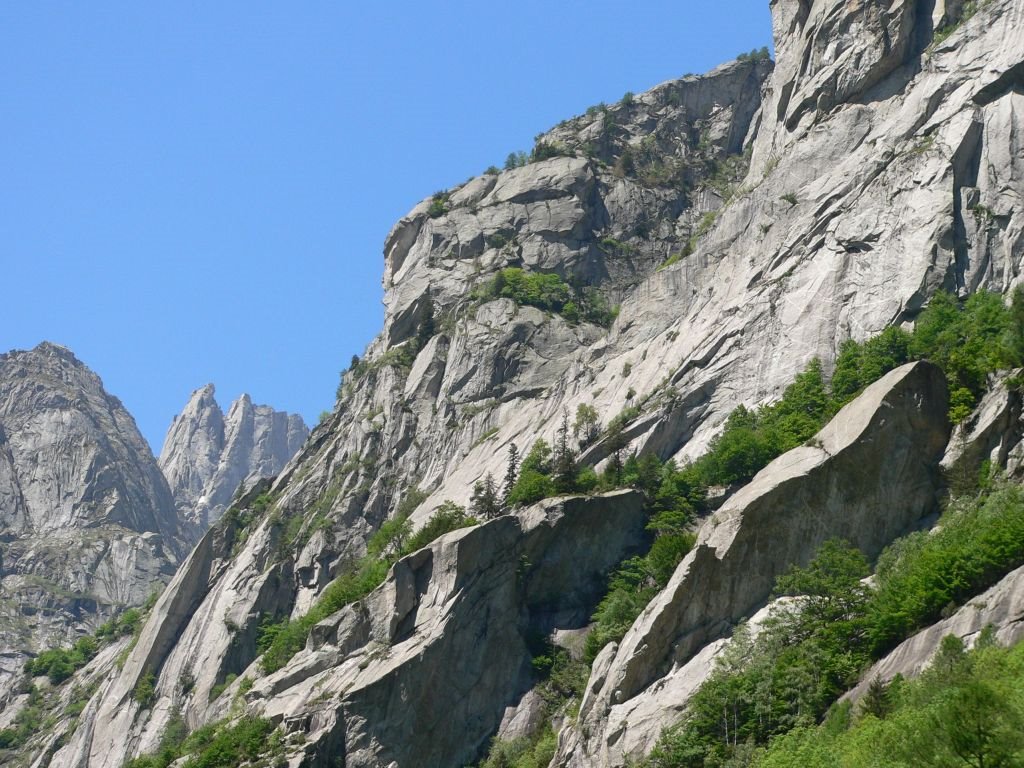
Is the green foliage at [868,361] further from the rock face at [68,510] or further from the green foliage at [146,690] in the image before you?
the rock face at [68,510]

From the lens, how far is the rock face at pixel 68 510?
140 m

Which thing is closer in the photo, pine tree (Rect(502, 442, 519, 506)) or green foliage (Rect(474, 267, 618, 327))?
pine tree (Rect(502, 442, 519, 506))

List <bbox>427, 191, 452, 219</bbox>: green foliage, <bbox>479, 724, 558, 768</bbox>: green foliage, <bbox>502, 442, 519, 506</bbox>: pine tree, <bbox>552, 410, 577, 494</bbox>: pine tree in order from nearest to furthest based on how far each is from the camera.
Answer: <bbox>479, 724, 558, 768</bbox>: green foliage < <bbox>552, 410, 577, 494</bbox>: pine tree < <bbox>502, 442, 519, 506</bbox>: pine tree < <bbox>427, 191, 452, 219</bbox>: green foliage

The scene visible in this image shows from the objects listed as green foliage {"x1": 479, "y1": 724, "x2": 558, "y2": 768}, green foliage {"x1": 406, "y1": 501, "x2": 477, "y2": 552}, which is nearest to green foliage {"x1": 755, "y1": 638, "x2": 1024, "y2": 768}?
green foliage {"x1": 479, "y1": 724, "x2": 558, "y2": 768}

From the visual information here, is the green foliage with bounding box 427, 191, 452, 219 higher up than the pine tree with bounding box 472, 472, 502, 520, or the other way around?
the green foliage with bounding box 427, 191, 452, 219

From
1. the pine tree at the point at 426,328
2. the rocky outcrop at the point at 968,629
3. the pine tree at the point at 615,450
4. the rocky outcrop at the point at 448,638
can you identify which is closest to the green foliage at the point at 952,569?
the rocky outcrop at the point at 968,629

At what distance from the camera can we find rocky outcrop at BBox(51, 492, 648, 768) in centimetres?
5938

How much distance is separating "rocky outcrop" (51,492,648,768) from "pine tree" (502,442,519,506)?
23.8ft

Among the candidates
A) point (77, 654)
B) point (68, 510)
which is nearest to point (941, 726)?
point (77, 654)

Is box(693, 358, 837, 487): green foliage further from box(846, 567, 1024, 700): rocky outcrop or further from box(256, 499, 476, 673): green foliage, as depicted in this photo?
box(846, 567, 1024, 700): rocky outcrop

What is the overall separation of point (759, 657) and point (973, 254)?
94.0 feet

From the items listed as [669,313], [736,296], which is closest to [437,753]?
[736,296]

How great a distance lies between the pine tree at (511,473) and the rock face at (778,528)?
19.1 m

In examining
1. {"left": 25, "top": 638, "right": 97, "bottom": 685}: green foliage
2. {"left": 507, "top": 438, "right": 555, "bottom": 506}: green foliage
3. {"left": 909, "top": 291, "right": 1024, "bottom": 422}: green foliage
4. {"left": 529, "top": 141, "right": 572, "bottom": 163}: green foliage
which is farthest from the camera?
{"left": 529, "top": 141, "right": 572, "bottom": 163}: green foliage
